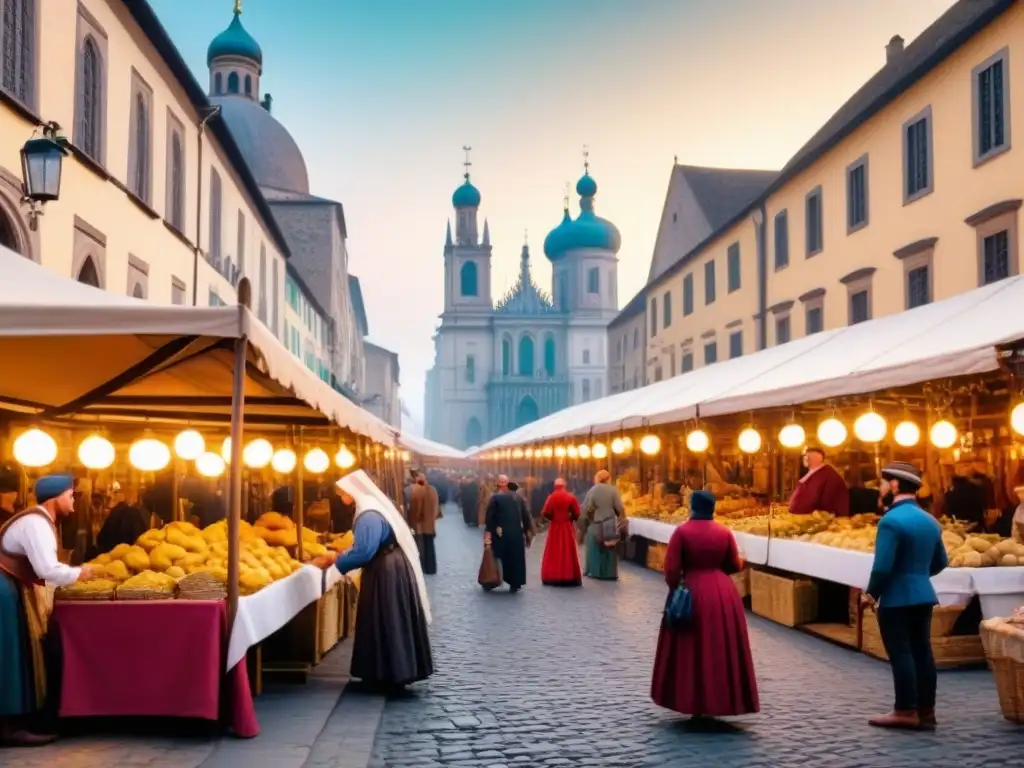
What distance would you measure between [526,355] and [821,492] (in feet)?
288

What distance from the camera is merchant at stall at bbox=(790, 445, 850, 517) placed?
557 inches

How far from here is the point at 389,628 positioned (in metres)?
9.20

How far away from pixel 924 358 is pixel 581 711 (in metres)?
4.90

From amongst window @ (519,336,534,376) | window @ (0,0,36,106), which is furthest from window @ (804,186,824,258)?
window @ (519,336,534,376)

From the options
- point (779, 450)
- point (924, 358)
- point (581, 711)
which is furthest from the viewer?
point (779, 450)

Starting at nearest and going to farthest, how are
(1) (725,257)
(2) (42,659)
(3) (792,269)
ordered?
(2) (42,659) → (3) (792,269) → (1) (725,257)

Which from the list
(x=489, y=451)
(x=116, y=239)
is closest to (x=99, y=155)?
(x=116, y=239)

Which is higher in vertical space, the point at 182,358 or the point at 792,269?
the point at 792,269

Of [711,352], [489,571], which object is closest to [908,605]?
[489,571]

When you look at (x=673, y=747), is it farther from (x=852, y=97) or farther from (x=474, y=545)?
(x=852, y=97)

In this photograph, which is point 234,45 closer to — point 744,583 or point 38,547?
point 744,583

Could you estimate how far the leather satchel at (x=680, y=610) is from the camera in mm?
7828

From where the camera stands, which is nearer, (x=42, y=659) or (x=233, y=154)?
(x=42, y=659)

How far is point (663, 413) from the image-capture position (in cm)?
1777
